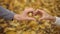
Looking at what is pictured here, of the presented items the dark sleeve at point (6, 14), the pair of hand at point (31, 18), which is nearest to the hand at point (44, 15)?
the pair of hand at point (31, 18)

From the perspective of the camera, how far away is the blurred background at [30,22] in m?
1.46

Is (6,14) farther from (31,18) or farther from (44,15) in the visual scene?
(44,15)

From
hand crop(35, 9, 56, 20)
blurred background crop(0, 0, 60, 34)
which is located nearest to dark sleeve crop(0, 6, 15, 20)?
blurred background crop(0, 0, 60, 34)

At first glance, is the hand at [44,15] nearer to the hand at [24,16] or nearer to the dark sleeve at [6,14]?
the hand at [24,16]

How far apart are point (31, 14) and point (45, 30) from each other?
0.21 m

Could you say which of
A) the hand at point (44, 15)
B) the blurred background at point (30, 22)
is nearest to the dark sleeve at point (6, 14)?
the blurred background at point (30, 22)

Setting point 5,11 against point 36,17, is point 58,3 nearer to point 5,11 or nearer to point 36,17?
point 36,17

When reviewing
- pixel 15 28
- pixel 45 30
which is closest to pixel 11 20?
pixel 15 28

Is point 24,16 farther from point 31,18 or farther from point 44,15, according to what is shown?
point 44,15

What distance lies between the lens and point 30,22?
1492 millimetres

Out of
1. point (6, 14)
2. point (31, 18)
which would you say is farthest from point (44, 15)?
point (6, 14)

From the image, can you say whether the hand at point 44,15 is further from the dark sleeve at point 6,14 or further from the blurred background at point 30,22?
the dark sleeve at point 6,14

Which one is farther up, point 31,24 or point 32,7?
point 32,7

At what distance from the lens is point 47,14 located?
1.54m
